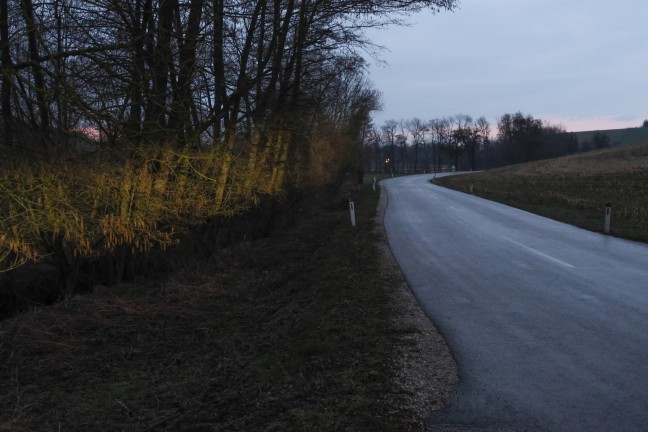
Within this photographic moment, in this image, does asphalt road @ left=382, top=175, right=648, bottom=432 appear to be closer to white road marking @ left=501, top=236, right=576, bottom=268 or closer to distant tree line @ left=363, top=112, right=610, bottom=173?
white road marking @ left=501, top=236, right=576, bottom=268

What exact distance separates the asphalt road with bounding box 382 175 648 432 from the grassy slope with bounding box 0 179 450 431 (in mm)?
728

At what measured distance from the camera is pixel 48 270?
1251cm

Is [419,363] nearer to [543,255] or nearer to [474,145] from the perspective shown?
[543,255]

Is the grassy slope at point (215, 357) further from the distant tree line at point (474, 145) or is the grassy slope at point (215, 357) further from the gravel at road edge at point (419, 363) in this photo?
the distant tree line at point (474, 145)

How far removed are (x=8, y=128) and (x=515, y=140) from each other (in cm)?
11350

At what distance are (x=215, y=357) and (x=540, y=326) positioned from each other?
151 inches

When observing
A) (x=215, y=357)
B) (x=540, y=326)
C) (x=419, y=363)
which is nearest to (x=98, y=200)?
(x=215, y=357)

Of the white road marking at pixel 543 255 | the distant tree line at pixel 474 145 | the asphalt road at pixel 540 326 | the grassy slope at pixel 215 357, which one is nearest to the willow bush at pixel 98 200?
the grassy slope at pixel 215 357

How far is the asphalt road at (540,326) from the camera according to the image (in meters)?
3.92

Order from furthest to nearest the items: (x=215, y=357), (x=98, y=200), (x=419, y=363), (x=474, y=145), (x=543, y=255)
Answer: (x=474, y=145) < (x=543, y=255) < (x=98, y=200) < (x=215, y=357) < (x=419, y=363)

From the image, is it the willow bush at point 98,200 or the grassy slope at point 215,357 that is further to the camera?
the willow bush at point 98,200

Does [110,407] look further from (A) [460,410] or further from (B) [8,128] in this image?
(B) [8,128]

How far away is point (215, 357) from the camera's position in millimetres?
5938

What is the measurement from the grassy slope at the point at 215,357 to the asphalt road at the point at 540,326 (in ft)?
2.39
